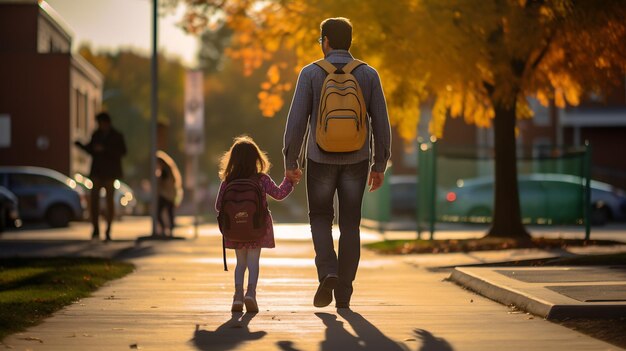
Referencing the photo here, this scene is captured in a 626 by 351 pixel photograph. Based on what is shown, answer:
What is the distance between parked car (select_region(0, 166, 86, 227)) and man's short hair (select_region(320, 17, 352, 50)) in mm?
23827

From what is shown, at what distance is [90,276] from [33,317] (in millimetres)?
4108

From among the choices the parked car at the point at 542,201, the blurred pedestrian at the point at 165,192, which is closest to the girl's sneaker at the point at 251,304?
the parked car at the point at 542,201

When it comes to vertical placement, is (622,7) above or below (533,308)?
above

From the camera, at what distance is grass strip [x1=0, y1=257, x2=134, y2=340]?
10.1 metres

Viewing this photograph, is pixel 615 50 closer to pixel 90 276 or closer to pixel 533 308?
pixel 90 276


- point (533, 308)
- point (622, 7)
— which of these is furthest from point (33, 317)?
point (622, 7)

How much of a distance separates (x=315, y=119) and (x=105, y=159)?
12.1 m

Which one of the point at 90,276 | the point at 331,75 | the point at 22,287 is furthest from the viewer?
the point at 90,276

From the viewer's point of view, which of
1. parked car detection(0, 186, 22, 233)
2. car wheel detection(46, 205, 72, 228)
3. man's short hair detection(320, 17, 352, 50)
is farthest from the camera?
car wheel detection(46, 205, 72, 228)

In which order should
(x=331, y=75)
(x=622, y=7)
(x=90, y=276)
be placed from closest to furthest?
(x=331, y=75)
(x=90, y=276)
(x=622, y=7)

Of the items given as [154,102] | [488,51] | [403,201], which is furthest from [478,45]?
[403,201]

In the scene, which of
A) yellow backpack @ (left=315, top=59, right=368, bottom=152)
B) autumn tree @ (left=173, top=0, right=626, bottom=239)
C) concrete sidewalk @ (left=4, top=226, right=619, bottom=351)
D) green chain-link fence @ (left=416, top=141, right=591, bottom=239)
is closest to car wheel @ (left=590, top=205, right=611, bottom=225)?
green chain-link fence @ (left=416, top=141, right=591, bottom=239)

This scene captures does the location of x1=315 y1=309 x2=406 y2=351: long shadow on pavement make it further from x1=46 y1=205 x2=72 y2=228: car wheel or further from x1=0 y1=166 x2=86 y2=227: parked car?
x1=0 y1=166 x2=86 y2=227: parked car

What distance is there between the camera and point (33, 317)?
10.0 metres
